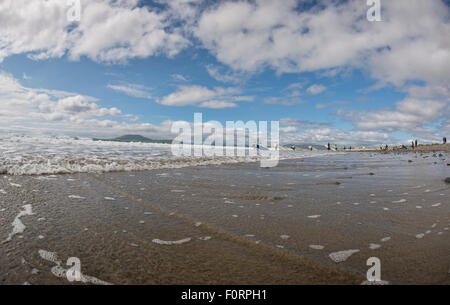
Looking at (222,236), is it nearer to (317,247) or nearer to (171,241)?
(171,241)

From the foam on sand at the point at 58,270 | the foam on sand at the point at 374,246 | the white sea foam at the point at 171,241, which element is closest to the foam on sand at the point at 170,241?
the white sea foam at the point at 171,241

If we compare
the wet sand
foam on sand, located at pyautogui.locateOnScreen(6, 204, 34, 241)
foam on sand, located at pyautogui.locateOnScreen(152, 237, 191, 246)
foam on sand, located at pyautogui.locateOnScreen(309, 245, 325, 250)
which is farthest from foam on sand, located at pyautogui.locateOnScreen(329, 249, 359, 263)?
foam on sand, located at pyautogui.locateOnScreen(6, 204, 34, 241)

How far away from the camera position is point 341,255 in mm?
2559

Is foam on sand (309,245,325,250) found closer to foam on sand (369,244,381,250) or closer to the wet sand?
the wet sand

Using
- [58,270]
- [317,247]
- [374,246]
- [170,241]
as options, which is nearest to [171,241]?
[170,241]

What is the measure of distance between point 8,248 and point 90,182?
4.66 meters

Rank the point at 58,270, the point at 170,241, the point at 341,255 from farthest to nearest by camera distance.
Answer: the point at 170,241, the point at 341,255, the point at 58,270

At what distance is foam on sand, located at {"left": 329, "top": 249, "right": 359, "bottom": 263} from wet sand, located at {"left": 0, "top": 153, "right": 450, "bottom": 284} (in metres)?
0.04

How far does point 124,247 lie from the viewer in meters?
2.72

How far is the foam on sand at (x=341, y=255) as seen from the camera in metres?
2.46

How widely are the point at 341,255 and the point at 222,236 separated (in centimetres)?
147

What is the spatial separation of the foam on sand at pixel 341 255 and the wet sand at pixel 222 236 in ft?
0.14
